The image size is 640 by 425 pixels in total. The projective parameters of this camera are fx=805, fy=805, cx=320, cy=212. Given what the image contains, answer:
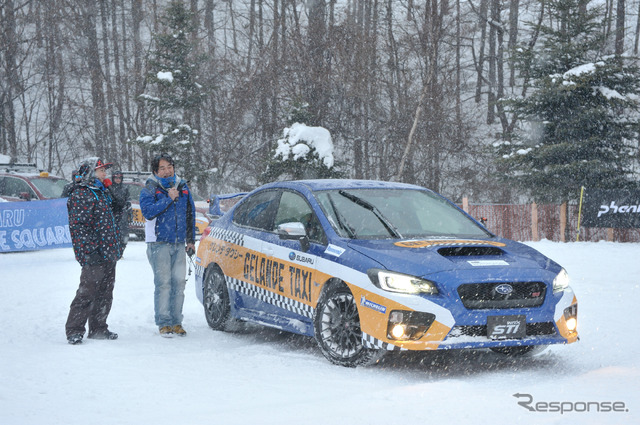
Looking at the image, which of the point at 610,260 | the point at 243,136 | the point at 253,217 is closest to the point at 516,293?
the point at 253,217

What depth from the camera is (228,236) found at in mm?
8336

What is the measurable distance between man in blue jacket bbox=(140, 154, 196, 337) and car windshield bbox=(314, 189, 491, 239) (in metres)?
1.65

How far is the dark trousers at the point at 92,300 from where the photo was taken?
750 cm

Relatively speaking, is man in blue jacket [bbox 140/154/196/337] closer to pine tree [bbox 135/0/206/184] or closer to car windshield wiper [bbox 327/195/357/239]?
car windshield wiper [bbox 327/195/357/239]

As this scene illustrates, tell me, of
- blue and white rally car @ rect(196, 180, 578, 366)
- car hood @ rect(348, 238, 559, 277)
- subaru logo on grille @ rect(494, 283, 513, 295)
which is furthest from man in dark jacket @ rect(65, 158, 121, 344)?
subaru logo on grille @ rect(494, 283, 513, 295)

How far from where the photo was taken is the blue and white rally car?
19.0ft

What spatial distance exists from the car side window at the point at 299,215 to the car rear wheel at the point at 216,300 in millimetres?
1093

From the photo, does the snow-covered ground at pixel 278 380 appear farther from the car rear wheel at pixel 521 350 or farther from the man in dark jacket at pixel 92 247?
the man in dark jacket at pixel 92 247

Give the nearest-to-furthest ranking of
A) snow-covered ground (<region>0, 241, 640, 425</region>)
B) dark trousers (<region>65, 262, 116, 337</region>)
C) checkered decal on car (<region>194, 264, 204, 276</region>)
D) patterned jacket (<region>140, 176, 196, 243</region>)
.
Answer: snow-covered ground (<region>0, 241, 640, 425</region>)
dark trousers (<region>65, 262, 116, 337</region>)
patterned jacket (<region>140, 176, 196, 243</region>)
checkered decal on car (<region>194, 264, 204, 276</region>)

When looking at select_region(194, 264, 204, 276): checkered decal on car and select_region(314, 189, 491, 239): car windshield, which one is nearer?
select_region(314, 189, 491, 239): car windshield

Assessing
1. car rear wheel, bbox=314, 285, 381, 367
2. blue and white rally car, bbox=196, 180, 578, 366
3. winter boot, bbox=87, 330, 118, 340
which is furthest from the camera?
winter boot, bbox=87, 330, 118, 340

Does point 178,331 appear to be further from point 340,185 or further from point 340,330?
point 340,330

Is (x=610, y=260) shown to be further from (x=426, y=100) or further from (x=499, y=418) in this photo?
(x=426, y=100)

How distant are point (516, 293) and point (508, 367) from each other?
71 centimetres
